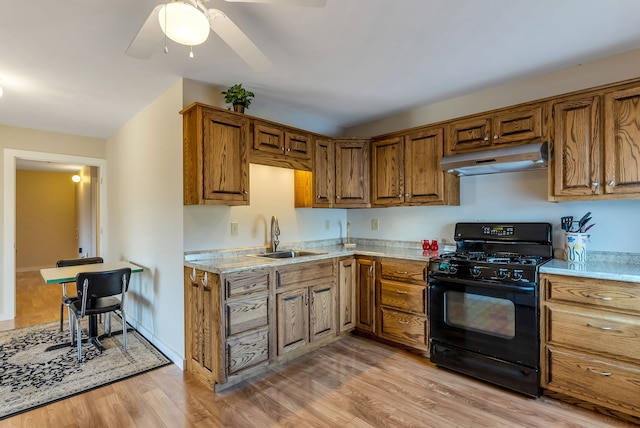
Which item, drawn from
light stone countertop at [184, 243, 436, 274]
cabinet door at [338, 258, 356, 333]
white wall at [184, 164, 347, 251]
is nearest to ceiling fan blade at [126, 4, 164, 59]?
white wall at [184, 164, 347, 251]

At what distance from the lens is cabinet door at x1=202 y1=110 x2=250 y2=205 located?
8.11 feet

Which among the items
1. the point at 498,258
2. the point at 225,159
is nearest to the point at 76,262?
the point at 225,159

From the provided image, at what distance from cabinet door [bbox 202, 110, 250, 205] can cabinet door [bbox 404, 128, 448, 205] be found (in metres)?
1.61

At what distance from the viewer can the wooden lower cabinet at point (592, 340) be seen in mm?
1923

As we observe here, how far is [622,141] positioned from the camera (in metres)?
2.17

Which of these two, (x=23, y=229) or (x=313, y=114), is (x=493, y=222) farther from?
(x=23, y=229)

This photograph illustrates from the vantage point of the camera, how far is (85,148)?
445cm

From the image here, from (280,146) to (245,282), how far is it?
51.2 inches

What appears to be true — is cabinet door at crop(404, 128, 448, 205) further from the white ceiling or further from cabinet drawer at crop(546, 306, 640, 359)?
cabinet drawer at crop(546, 306, 640, 359)

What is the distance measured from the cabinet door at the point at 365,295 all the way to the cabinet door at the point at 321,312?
341 mm

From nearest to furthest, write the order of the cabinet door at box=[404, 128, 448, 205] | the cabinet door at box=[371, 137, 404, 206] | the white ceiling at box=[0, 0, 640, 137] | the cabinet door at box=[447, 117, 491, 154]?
the white ceiling at box=[0, 0, 640, 137]
the cabinet door at box=[447, 117, 491, 154]
the cabinet door at box=[404, 128, 448, 205]
the cabinet door at box=[371, 137, 404, 206]

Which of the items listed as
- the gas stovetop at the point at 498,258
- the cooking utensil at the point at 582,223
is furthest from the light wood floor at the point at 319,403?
the cooking utensil at the point at 582,223

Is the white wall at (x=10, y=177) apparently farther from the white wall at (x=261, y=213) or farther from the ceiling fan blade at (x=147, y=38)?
the ceiling fan blade at (x=147, y=38)

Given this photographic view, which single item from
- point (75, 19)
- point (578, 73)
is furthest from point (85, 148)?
point (578, 73)
